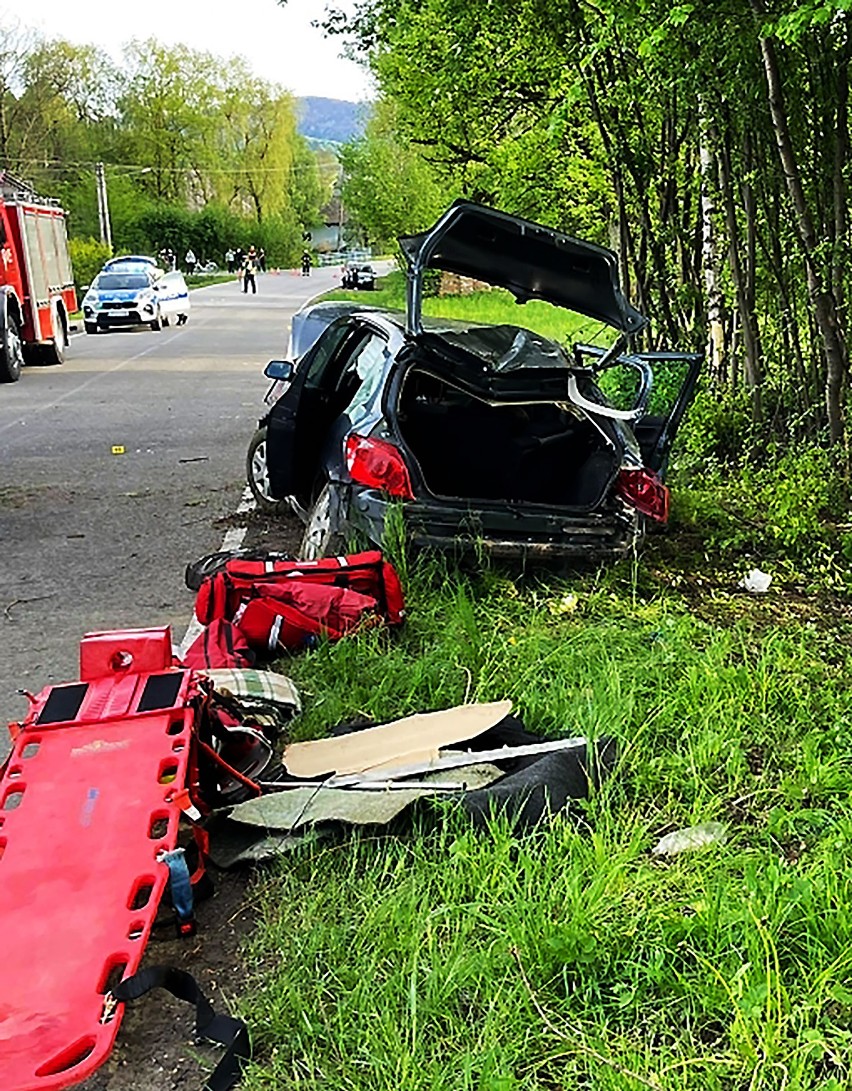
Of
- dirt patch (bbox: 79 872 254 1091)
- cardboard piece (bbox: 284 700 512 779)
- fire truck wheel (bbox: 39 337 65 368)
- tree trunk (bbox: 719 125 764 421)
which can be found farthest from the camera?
fire truck wheel (bbox: 39 337 65 368)

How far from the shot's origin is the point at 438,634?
524cm

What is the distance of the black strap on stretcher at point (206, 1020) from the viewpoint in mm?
2596

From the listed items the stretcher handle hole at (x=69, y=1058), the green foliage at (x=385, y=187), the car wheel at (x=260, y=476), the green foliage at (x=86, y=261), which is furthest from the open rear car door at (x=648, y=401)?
the green foliage at (x=86, y=261)

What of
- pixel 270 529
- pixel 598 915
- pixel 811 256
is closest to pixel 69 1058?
pixel 598 915

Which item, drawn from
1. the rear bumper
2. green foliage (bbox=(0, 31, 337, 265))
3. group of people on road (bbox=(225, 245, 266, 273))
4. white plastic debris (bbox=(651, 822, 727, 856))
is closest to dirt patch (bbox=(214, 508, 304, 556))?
the rear bumper

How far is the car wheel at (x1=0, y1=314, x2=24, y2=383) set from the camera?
1714 centimetres

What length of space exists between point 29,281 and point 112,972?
17.7m

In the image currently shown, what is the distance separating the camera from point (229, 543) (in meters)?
7.44

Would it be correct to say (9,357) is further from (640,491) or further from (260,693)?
(260,693)

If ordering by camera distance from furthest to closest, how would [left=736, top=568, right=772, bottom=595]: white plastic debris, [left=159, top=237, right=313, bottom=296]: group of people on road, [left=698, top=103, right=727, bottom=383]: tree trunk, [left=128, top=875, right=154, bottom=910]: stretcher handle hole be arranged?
[left=159, top=237, right=313, bottom=296]: group of people on road
[left=698, top=103, right=727, bottom=383]: tree trunk
[left=736, top=568, right=772, bottom=595]: white plastic debris
[left=128, top=875, right=154, bottom=910]: stretcher handle hole

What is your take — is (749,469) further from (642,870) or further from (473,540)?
(642,870)

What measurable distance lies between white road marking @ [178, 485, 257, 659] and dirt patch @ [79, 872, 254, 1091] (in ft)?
6.52

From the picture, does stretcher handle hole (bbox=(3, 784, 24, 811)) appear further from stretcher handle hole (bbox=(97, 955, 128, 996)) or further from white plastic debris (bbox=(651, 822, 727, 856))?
white plastic debris (bbox=(651, 822, 727, 856))

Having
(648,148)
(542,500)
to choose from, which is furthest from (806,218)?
(648,148)
